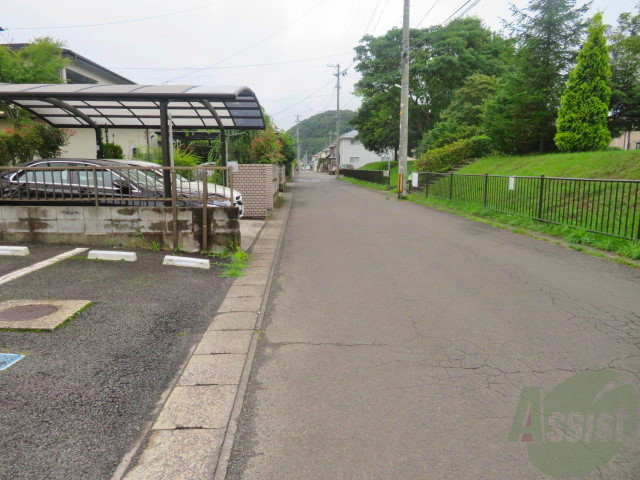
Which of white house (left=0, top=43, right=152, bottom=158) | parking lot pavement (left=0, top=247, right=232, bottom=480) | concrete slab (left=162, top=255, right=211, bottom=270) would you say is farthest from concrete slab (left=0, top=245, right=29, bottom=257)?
white house (left=0, top=43, right=152, bottom=158)

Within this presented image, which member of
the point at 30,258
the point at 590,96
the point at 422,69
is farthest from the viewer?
the point at 422,69

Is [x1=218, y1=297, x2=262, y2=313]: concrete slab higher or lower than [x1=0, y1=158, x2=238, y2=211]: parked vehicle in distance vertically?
lower

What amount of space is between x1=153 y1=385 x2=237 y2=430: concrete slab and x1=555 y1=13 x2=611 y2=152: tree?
18.4 m

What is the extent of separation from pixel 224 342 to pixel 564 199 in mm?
9476

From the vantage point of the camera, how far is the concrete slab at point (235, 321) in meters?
4.73

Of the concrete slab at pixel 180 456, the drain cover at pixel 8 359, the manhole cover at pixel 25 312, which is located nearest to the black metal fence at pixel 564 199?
the concrete slab at pixel 180 456

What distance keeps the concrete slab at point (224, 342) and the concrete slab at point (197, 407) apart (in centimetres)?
66

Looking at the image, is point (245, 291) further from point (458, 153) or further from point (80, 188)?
point (458, 153)

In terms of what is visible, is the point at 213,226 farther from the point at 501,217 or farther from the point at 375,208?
the point at 375,208

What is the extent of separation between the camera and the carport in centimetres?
802

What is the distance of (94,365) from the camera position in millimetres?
3719

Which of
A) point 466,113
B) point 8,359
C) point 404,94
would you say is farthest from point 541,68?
point 8,359

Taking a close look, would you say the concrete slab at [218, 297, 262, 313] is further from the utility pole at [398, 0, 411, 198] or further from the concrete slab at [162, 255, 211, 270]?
the utility pole at [398, 0, 411, 198]

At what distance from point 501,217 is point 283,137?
61.7 ft
